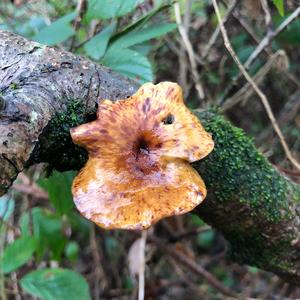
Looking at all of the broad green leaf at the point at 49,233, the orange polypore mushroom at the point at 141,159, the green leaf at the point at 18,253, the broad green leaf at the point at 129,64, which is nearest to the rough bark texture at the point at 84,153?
the orange polypore mushroom at the point at 141,159

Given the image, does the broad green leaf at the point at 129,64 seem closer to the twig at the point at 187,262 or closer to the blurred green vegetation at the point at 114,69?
the blurred green vegetation at the point at 114,69

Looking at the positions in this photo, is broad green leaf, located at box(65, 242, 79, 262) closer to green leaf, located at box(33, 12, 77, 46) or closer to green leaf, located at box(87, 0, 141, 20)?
green leaf, located at box(33, 12, 77, 46)

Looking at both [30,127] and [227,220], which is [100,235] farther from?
[30,127]

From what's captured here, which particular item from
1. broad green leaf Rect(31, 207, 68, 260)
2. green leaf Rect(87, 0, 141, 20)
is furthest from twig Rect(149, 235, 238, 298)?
green leaf Rect(87, 0, 141, 20)

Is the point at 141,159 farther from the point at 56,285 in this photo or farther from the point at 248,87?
the point at 248,87

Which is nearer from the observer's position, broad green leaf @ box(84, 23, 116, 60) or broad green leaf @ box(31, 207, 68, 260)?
broad green leaf @ box(84, 23, 116, 60)

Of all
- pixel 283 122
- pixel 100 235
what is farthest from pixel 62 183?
pixel 283 122

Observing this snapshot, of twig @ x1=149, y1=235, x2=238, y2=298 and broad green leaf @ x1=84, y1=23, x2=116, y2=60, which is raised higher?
broad green leaf @ x1=84, y1=23, x2=116, y2=60
